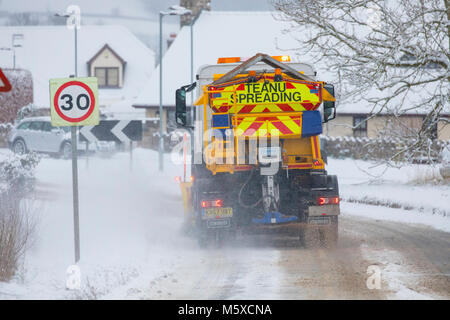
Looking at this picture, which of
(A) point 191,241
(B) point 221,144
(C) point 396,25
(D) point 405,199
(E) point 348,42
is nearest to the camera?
(B) point 221,144

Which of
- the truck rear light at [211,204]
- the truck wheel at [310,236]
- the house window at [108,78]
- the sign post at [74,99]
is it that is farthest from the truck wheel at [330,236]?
the house window at [108,78]

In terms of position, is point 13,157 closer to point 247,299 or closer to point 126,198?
point 126,198

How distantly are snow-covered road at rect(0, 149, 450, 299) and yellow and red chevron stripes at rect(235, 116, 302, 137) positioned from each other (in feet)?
6.31

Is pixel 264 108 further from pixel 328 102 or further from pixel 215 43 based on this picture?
pixel 215 43

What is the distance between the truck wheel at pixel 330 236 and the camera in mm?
11297

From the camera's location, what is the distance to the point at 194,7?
41312 mm

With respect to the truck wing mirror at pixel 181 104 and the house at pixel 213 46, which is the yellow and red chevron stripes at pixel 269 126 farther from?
the house at pixel 213 46

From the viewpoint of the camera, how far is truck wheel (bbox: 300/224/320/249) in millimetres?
11500

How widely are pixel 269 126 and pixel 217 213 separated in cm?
163

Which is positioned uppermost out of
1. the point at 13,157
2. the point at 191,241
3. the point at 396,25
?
the point at 396,25
